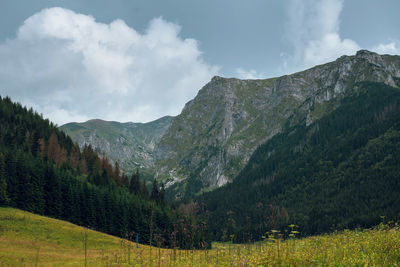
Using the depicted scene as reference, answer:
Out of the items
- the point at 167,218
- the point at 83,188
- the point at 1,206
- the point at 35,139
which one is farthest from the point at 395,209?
the point at 35,139

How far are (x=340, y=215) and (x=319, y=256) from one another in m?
184

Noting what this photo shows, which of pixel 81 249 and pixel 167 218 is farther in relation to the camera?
pixel 167 218

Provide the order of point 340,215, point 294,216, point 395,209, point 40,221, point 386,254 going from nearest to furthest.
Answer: point 386,254 < point 40,221 < point 395,209 < point 340,215 < point 294,216

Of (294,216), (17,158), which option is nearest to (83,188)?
(17,158)

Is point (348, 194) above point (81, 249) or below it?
above

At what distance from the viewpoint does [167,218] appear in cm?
9719

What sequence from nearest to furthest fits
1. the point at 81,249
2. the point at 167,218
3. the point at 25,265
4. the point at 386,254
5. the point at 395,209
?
the point at 386,254, the point at 25,265, the point at 81,249, the point at 167,218, the point at 395,209

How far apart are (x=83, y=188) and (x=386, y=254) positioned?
289 feet

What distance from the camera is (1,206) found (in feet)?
221

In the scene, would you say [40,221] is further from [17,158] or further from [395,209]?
[395,209]

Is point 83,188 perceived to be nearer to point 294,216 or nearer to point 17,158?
point 17,158

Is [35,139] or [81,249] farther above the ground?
[35,139]

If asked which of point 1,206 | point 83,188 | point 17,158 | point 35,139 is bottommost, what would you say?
point 1,206

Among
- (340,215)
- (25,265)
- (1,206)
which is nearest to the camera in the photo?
(25,265)
